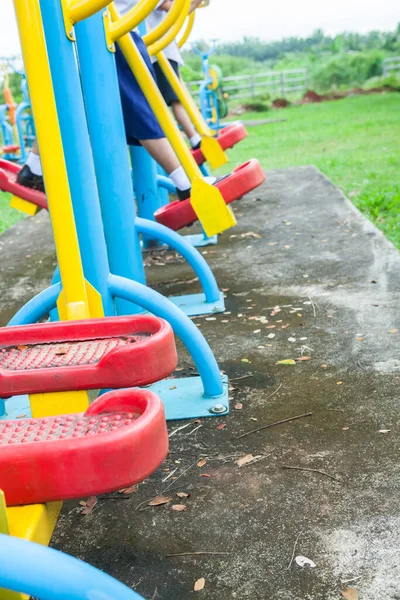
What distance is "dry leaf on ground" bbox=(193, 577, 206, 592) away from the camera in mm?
1188

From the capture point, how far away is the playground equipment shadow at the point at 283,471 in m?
1.22

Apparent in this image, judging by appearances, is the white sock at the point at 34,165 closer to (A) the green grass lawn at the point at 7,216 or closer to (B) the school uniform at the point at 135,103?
(B) the school uniform at the point at 135,103

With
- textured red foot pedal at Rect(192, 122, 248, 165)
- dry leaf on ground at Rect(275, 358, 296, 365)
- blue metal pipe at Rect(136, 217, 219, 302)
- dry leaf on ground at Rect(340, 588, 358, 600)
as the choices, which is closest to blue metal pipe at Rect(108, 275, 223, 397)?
dry leaf on ground at Rect(275, 358, 296, 365)

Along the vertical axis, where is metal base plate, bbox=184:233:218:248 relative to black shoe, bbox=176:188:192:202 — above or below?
below

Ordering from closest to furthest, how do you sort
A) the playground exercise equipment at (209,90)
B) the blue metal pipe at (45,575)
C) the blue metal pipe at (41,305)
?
the blue metal pipe at (45,575) < the blue metal pipe at (41,305) < the playground exercise equipment at (209,90)

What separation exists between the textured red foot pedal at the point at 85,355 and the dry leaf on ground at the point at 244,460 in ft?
1.12

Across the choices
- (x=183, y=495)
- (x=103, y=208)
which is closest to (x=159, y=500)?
(x=183, y=495)

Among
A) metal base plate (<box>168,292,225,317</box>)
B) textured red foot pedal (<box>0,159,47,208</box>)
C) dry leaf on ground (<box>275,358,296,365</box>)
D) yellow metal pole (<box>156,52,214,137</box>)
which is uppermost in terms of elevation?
yellow metal pole (<box>156,52,214,137</box>)

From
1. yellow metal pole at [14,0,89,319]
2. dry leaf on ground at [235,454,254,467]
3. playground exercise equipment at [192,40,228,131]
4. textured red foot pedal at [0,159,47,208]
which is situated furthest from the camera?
playground exercise equipment at [192,40,228,131]

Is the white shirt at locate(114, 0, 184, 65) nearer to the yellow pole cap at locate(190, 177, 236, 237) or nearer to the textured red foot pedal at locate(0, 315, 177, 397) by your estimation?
the yellow pole cap at locate(190, 177, 236, 237)

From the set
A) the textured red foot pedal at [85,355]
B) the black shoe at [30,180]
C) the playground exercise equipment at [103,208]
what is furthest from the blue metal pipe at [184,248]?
the textured red foot pedal at [85,355]

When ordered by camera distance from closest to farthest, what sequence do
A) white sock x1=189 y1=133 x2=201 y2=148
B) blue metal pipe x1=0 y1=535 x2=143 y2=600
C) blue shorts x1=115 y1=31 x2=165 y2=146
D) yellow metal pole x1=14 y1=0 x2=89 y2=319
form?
blue metal pipe x1=0 y1=535 x2=143 y2=600
yellow metal pole x1=14 y1=0 x2=89 y2=319
blue shorts x1=115 y1=31 x2=165 y2=146
white sock x1=189 y1=133 x2=201 y2=148

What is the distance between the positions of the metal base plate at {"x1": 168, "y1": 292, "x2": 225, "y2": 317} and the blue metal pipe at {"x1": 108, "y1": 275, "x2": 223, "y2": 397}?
29.4 inches

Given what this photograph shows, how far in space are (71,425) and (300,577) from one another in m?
0.45
